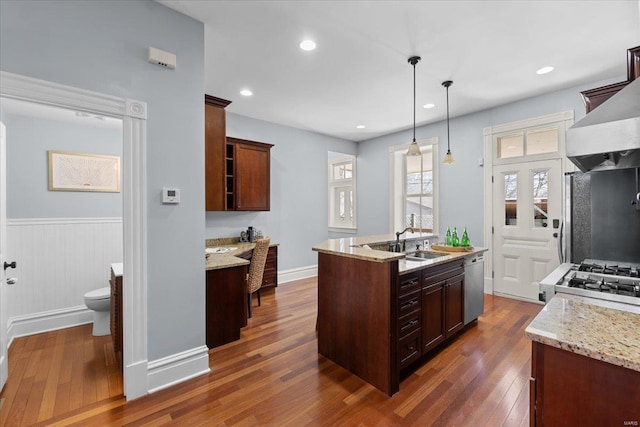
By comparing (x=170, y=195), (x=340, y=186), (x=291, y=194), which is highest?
(x=340, y=186)

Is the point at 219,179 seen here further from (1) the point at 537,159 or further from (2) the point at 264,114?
(1) the point at 537,159

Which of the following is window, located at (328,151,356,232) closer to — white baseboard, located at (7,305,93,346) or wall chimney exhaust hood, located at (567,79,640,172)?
white baseboard, located at (7,305,93,346)

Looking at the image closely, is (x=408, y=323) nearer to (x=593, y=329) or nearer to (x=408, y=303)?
(x=408, y=303)

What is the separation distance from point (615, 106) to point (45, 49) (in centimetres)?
307

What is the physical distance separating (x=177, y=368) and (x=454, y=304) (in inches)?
99.5

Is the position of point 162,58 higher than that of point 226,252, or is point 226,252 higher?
point 162,58

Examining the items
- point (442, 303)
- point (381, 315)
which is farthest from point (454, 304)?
point (381, 315)

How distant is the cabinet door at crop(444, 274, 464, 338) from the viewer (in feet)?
8.97

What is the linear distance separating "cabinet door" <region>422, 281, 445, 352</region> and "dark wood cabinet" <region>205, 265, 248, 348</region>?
5.74 feet

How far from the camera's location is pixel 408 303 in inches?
89.3

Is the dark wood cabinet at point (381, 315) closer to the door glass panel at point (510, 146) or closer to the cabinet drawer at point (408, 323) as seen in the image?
the cabinet drawer at point (408, 323)

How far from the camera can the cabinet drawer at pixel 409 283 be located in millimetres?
2211

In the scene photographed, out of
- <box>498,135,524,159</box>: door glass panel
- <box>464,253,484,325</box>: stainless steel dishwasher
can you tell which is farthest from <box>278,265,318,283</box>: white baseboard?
<box>498,135,524,159</box>: door glass panel

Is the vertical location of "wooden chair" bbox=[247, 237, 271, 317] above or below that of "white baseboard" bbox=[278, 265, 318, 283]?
above
